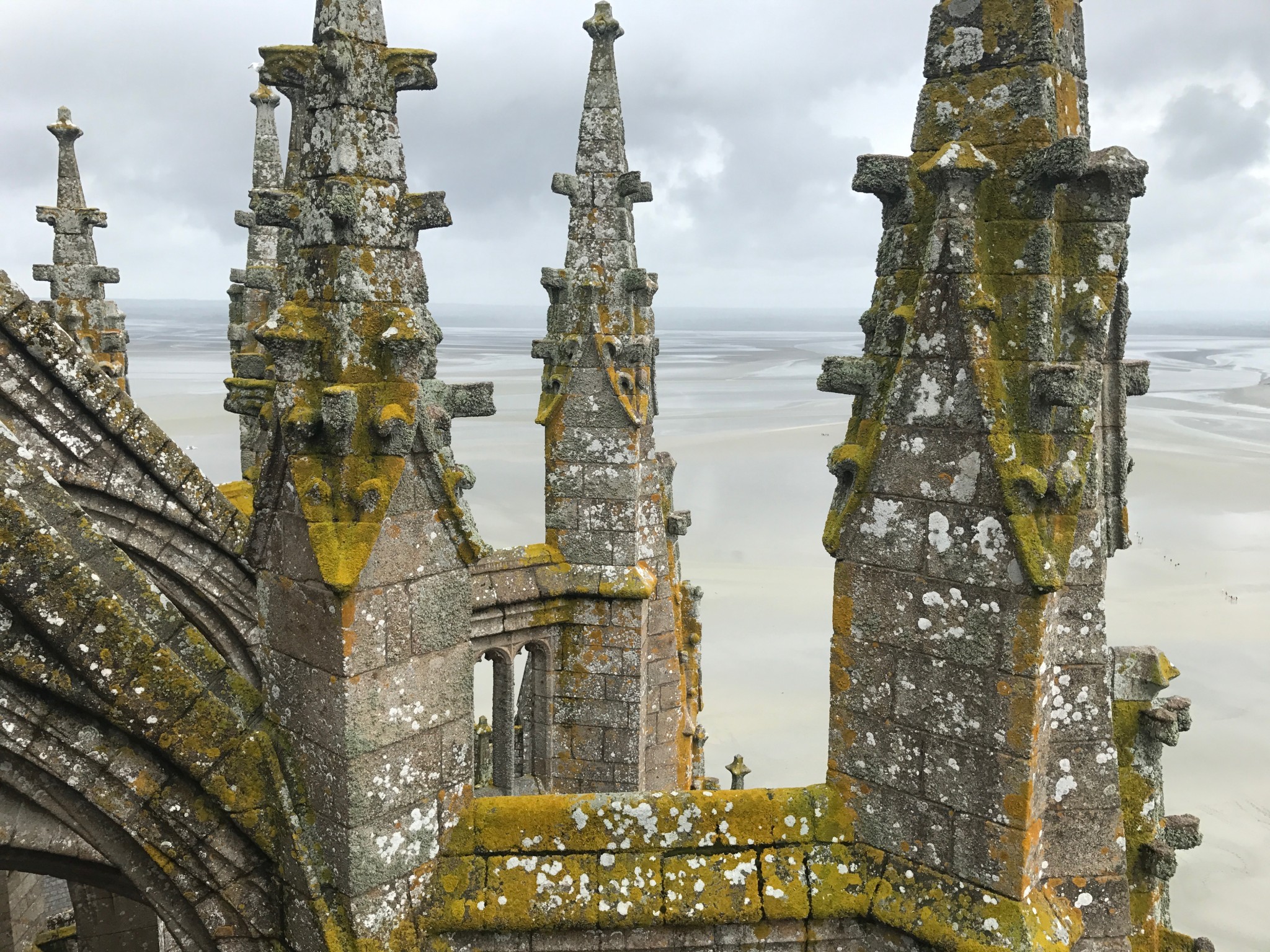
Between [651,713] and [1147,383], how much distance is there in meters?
5.49

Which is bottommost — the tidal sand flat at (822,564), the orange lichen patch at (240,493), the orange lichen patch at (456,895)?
the tidal sand flat at (822,564)

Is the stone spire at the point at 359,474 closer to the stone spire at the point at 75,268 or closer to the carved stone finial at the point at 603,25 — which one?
the carved stone finial at the point at 603,25

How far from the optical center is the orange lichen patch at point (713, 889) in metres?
3.95

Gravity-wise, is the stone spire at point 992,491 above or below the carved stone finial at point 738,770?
above

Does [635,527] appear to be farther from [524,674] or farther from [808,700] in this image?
[808,700]

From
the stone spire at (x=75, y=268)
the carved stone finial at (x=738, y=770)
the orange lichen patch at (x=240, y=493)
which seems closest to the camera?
the orange lichen patch at (x=240, y=493)

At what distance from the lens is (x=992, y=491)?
3.53 meters

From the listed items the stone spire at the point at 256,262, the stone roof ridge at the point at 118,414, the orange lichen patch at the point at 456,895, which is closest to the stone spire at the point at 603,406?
the stone roof ridge at the point at 118,414

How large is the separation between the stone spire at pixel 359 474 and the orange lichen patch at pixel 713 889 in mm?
1074

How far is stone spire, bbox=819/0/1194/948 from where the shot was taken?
346 cm

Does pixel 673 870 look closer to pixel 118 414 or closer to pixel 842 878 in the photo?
pixel 842 878

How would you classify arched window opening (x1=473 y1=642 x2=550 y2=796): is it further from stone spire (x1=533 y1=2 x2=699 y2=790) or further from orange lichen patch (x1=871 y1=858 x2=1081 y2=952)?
orange lichen patch (x1=871 y1=858 x2=1081 y2=952)

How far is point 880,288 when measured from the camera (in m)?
3.95

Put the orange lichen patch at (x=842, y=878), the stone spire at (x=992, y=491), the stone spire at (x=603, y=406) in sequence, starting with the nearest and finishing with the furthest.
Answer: the stone spire at (x=992, y=491)
the orange lichen patch at (x=842, y=878)
the stone spire at (x=603, y=406)
